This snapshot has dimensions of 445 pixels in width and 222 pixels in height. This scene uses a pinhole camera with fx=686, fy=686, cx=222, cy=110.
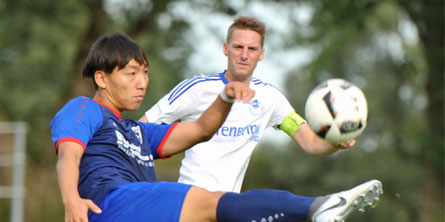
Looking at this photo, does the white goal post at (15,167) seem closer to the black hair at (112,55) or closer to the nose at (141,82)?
the black hair at (112,55)

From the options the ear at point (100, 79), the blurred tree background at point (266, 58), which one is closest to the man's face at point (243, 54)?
the ear at point (100, 79)

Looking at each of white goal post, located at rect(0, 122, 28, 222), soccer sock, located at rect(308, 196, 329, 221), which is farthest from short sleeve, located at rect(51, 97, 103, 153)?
white goal post, located at rect(0, 122, 28, 222)

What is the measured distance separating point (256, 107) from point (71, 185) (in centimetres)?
259

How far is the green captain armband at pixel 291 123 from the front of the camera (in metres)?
6.11

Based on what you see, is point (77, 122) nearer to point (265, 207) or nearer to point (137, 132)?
point (137, 132)

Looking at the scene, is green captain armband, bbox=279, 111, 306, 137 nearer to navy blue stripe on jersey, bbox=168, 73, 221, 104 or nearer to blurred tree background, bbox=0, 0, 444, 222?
navy blue stripe on jersey, bbox=168, 73, 221, 104

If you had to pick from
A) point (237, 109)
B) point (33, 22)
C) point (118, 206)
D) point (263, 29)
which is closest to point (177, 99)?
point (237, 109)

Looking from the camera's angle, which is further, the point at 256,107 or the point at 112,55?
the point at 256,107

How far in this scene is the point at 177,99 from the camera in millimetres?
6156

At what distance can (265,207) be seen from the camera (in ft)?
12.7

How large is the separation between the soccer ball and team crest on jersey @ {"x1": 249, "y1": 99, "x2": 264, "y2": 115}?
4.82 feet

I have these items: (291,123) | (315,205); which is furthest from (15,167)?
(315,205)

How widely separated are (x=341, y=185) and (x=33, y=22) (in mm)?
17712

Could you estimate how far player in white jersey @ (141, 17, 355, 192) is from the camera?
19.8ft
